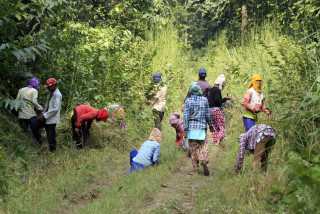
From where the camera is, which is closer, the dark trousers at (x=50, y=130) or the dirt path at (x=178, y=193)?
the dirt path at (x=178, y=193)

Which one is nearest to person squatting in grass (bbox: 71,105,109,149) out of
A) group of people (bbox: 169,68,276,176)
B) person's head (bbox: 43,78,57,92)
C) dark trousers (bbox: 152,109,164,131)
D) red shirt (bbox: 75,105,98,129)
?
red shirt (bbox: 75,105,98,129)

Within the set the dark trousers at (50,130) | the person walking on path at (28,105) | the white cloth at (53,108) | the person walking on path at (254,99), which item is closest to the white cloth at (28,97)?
the person walking on path at (28,105)

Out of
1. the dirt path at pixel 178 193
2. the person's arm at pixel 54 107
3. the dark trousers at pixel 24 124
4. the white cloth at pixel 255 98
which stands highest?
the white cloth at pixel 255 98

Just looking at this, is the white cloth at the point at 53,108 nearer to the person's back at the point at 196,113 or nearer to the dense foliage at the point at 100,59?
the dense foliage at the point at 100,59

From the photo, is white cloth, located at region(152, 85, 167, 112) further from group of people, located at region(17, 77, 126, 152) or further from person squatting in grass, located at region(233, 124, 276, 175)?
person squatting in grass, located at region(233, 124, 276, 175)

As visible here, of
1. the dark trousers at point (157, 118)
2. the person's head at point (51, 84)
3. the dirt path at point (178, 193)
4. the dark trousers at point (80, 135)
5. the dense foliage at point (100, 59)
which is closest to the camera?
the dirt path at point (178, 193)

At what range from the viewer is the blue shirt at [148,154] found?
7.72m

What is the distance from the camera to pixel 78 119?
29.6 feet

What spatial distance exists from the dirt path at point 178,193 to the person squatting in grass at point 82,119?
89.3 inches

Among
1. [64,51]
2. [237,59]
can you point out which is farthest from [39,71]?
[237,59]

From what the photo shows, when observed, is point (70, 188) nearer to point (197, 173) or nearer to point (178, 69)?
point (197, 173)

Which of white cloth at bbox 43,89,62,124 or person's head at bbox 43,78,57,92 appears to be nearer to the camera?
person's head at bbox 43,78,57,92

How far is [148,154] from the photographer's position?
788 centimetres

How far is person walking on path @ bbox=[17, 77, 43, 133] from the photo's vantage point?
902cm
